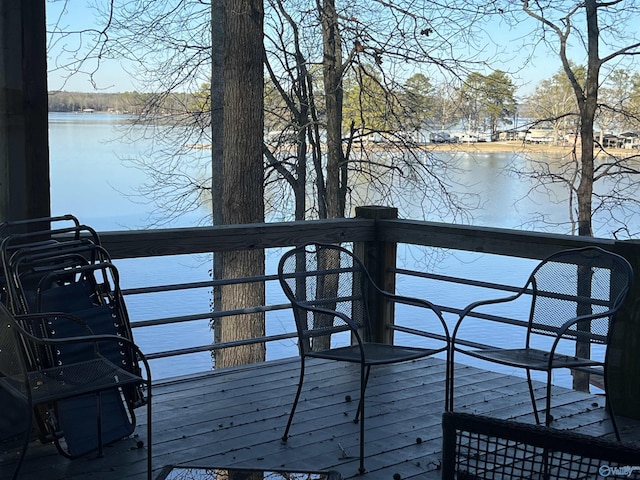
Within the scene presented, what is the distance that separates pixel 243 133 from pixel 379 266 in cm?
280

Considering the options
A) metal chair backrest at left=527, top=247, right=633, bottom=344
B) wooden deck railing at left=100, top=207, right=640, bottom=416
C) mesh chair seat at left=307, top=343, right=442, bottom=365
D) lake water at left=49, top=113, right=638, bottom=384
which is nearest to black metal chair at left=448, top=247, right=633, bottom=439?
metal chair backrest at left=527, top=247, right=633, bottom=344

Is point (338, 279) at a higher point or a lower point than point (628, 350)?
higher

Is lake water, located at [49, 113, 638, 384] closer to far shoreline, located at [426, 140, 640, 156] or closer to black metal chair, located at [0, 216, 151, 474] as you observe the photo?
far shoreline, located at [426, 140, 640, 156]

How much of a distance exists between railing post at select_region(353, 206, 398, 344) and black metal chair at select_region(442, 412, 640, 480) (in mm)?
3563

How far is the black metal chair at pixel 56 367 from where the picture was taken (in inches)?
99.5

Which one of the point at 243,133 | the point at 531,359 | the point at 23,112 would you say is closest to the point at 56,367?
the point at 23,112

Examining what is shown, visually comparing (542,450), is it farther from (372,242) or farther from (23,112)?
(372,242)

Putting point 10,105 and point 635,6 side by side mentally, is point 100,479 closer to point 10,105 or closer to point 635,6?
point 10,105

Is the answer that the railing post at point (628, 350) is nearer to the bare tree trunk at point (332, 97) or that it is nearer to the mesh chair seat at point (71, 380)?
the mesh chair seat at point (71, 380)

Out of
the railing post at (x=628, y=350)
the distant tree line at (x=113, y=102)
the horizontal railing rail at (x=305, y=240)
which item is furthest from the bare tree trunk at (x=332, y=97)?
the railing post at (x=628, y=350)

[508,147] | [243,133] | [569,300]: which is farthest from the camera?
[508,147]

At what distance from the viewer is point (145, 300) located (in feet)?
37.6

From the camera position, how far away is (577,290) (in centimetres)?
367

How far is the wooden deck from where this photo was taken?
318cm
